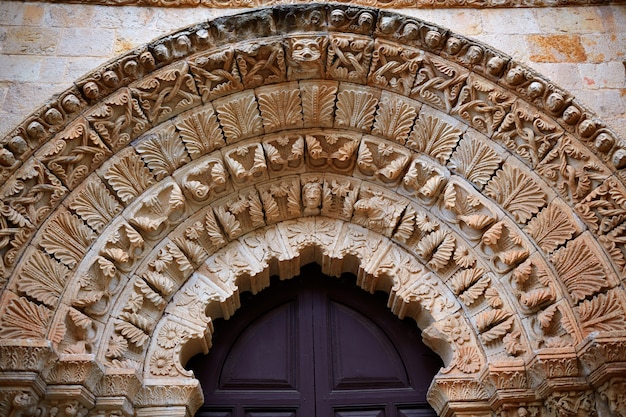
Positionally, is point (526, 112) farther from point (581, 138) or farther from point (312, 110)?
point (312, 110)

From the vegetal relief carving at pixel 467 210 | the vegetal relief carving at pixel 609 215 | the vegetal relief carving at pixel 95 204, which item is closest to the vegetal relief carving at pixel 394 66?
the vegetal relief carving at pixel 467 210

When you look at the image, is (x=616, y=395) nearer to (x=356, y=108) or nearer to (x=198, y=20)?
(x=356, y=108)

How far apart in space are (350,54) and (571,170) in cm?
153

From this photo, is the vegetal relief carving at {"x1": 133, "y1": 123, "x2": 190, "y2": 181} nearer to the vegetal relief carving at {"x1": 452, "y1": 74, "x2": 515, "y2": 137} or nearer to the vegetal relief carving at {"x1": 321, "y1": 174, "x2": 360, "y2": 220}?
the vegetal relief carving at {"x1": 321, "y1": 174, "x2": 360, "y2": 220}

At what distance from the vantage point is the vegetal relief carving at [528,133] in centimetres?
361

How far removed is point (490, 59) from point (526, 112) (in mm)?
403

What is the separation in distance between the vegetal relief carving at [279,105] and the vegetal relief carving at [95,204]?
1.12 meters

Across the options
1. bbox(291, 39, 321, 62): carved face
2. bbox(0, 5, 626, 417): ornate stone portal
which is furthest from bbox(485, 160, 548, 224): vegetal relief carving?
bbox(291, 39, 321, 62): carved face

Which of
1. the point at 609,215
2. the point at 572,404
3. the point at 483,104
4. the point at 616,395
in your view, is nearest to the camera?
→ the point at 616,395

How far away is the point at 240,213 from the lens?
4.02 m

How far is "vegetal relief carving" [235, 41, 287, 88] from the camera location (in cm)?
388

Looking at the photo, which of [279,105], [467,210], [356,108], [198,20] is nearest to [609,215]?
[467,210]

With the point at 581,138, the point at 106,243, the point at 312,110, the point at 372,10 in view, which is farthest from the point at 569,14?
the point at 106,243

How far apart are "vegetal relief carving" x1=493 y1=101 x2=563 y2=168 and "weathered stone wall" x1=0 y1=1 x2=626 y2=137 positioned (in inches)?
11.4
